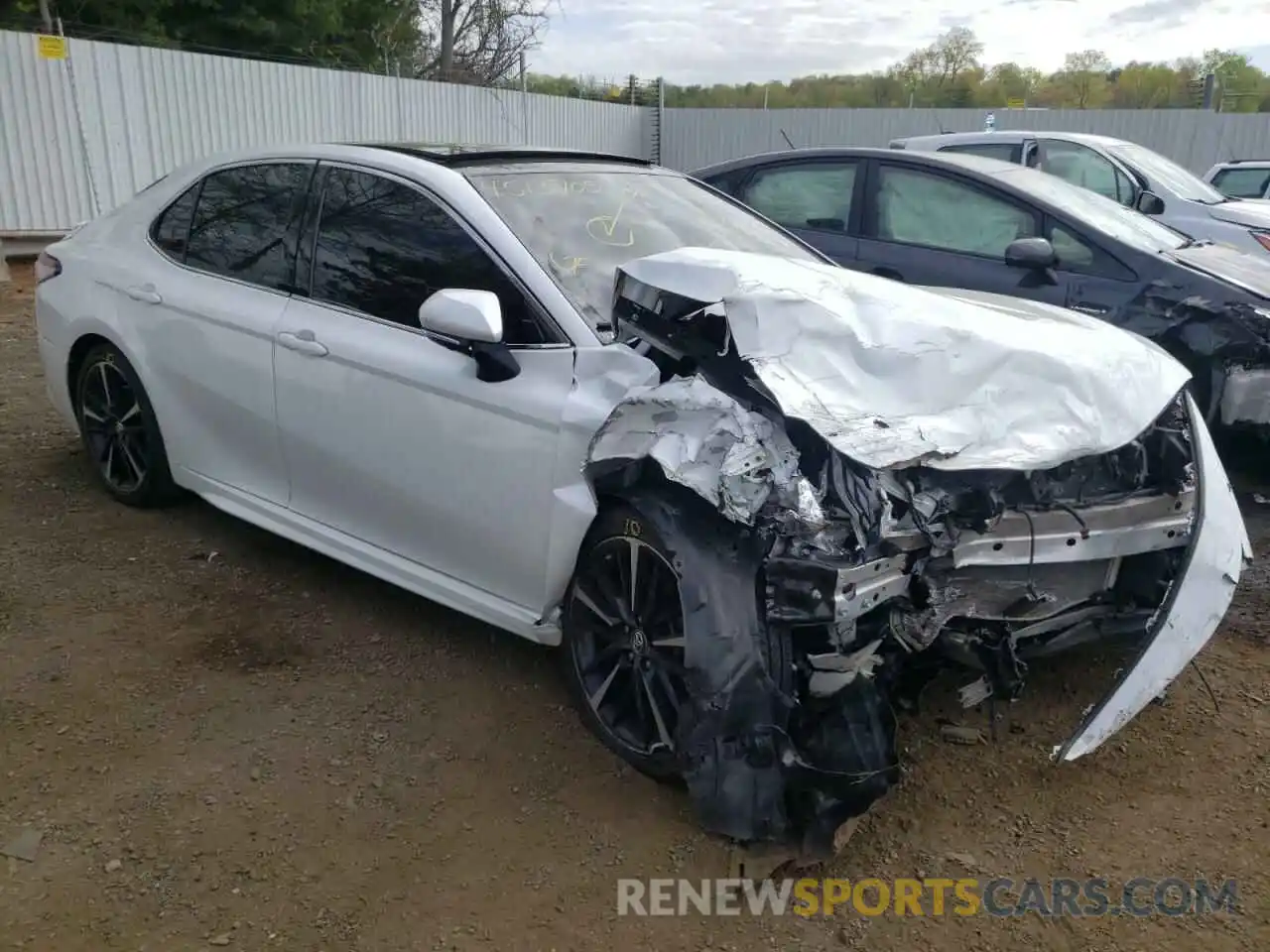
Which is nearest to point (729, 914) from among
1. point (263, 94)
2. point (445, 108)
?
point (263, 94)

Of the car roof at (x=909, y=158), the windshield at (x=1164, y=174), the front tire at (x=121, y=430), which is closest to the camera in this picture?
the front tire at (x=121, y=430)

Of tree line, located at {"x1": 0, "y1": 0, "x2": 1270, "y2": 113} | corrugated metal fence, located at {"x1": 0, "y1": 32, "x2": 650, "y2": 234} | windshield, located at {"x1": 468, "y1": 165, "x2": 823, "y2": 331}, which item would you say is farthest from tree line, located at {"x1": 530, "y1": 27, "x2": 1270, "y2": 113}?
windshield, located at {"x1": 468, "y1": 165, "x2": 823, "y2": 331}

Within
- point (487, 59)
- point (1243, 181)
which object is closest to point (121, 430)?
point (1243, 181)

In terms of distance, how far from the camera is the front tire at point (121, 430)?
4531mm

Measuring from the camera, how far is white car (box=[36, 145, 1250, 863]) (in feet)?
8.48

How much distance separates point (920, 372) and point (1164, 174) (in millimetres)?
8001

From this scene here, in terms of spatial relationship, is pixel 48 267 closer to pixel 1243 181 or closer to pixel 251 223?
pixel 251 223

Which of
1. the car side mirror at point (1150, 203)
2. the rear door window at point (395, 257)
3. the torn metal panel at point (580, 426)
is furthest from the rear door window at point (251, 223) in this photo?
the car side mirror at point (1150, 203)

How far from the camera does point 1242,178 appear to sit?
12617 millimetres

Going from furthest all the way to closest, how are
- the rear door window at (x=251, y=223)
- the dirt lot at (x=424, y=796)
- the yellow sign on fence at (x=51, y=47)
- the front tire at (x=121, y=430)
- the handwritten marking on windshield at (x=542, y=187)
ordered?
1. the yellow sign on fence at (x=51, y=47)
2. the front tire at (x=121, y=430)
3. the rear door window at (x=251, y=223)
4. the handwritten marking on windshield at (x=542, y=187)
5. the dirt lot at (x=424, y=796)

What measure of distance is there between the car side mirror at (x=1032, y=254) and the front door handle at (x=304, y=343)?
12.2 feet

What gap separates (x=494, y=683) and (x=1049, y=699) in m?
1.85

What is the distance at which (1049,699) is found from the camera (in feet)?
11.4

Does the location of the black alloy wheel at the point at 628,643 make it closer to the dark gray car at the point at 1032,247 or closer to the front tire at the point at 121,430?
the front tire at the point at 121,430
